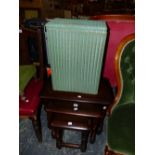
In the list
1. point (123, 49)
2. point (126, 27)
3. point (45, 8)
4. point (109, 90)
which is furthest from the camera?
point (45, 8)

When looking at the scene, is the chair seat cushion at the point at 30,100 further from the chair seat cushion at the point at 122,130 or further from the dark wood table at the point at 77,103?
the chair seat cushion at the point at 122,130

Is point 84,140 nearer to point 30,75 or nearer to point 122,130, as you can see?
point 122,130

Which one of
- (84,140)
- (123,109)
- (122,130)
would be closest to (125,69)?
(123,109)

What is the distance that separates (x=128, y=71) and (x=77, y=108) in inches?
15.5

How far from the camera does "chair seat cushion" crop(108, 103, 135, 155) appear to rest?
989 mm

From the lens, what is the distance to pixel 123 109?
1.19 m

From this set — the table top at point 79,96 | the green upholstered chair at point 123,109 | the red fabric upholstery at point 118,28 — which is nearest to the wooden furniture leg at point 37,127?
the table top at point 79,96

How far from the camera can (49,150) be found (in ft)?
4.87

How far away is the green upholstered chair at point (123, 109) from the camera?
100cm
